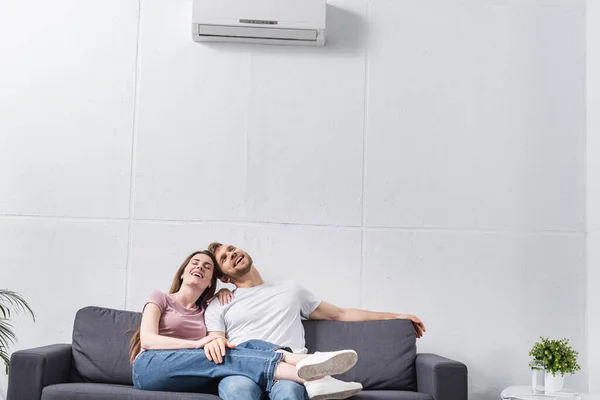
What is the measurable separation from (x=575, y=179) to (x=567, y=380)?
1.24 metres

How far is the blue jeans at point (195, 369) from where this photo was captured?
3.15m

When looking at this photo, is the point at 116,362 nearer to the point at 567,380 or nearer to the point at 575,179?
the point at 567,380

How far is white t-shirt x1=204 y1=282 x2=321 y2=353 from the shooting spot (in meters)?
3.62

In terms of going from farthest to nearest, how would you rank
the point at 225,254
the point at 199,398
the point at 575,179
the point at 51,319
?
the point at 575,179 → the point at 51,319 → the point at 225,254 → the point at 199,398

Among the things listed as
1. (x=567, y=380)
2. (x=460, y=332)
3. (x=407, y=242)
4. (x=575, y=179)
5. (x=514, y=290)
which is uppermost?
(x=575, y=179)

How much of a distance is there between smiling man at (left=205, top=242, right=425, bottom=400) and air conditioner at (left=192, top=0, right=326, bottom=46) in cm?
131

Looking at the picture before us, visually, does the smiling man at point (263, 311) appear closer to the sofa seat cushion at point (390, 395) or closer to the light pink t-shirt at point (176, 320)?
the light pink t-shirt at point (176, 320)

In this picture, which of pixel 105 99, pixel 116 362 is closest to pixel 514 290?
pixel 116 362

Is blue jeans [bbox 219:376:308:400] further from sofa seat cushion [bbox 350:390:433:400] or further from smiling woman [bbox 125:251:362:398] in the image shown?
sofa seat cushion [bbox 350:390:433:400]

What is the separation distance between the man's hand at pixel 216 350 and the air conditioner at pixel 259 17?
1933mm

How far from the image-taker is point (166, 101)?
4.29 metres

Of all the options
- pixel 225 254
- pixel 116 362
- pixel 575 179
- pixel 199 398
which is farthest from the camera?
pixel 575 179

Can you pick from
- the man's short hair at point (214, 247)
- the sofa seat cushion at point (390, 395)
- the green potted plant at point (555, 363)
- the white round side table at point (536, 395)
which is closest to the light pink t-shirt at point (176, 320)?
the man's short hair at point (214, 247)

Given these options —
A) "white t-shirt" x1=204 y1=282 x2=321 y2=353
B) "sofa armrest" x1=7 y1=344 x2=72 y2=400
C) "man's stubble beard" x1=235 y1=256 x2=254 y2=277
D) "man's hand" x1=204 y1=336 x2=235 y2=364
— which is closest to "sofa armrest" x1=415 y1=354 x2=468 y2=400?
Result: "white t-shirt" x1=204 y1=282 x2=321 y2=353
